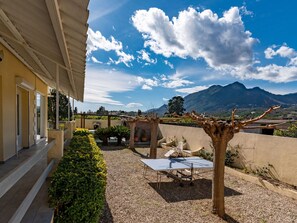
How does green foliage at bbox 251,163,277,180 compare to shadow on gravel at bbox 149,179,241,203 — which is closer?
shadow on gravel at bbox 149,179,241,203

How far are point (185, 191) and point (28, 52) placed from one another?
7.16 meters

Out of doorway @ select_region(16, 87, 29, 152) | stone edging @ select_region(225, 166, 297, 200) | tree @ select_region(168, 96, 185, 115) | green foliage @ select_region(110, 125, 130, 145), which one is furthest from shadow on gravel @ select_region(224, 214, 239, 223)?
tree @ select_region(168, 96, 185, 115)

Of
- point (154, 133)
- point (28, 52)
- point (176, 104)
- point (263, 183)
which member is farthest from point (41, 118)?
point (176, 104)

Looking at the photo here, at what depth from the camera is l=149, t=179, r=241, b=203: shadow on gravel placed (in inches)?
306

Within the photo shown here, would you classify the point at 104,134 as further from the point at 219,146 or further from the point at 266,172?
the point at 219,146

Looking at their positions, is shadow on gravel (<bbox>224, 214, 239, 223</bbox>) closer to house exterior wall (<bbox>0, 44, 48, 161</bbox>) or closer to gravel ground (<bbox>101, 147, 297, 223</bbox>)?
gravel ground (<bbox>101, 147, 297, 223</bbox>)

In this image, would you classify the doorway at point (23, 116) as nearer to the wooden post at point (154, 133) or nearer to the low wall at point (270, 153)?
the wooden post at point (154, 133)

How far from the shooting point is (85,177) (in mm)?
4270

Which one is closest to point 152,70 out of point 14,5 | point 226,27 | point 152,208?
point 226,27

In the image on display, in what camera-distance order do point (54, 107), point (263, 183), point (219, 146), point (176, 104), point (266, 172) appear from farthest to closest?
point (176, 104) < point (54, 107) < point (266, 172) < point (263, 183) < point (219, 146)

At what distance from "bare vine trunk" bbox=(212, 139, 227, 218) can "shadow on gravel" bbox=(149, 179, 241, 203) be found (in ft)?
4.19

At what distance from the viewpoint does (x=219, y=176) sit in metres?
6.53

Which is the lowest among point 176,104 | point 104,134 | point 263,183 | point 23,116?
point 263,183

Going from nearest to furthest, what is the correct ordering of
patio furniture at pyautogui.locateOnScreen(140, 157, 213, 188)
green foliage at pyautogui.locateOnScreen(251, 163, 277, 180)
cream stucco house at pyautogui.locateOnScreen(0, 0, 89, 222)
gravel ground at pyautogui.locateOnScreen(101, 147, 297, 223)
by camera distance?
cream stucco house at pyautogui.locateOnScreen(0, 0, 89, 222), gravel ground at pyautogui.locateOnScreen(101, 147, 297, 223), patio furniture at pyautogui.locateOnScreen(140, 157, 213, 188), green foliage at pyautogui.locateOnScreen(251, 163, 277, 180)
